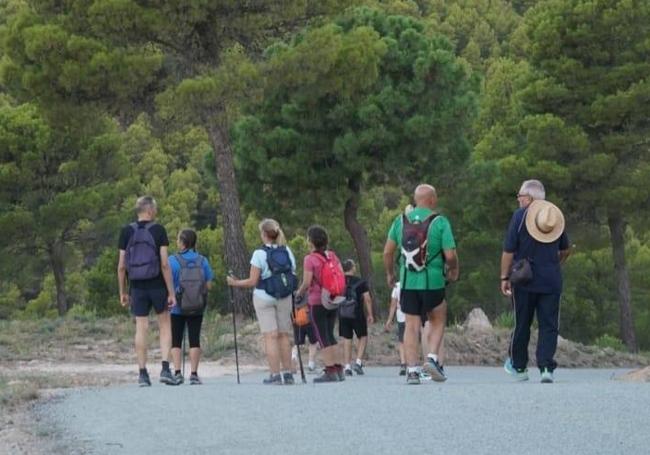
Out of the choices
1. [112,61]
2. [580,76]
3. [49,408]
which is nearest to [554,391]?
[49,408]

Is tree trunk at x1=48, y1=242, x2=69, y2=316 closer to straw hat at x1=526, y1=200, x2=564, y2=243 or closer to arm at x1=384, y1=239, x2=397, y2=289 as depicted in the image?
arm at x1=384, y1=239, x2=397, y2=289

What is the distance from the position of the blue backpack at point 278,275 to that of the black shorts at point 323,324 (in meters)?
1.31

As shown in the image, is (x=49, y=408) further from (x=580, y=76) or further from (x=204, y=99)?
(x=580, y=76)

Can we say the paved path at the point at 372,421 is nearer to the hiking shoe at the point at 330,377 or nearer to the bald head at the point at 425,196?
the bald head at the point at 425,196

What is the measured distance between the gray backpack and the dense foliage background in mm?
10691

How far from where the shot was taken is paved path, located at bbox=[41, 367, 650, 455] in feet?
31.8

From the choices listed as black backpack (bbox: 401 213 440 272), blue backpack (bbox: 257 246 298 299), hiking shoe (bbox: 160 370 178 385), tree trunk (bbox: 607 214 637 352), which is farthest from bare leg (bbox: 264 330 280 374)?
tree trunk (bbox: 607 214 637 352)

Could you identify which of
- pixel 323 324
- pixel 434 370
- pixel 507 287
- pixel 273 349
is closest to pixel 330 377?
pixel 323 324

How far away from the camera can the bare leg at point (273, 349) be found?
661 inches

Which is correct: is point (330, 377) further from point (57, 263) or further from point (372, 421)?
point (57, 263)

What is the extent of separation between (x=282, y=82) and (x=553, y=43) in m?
13.6

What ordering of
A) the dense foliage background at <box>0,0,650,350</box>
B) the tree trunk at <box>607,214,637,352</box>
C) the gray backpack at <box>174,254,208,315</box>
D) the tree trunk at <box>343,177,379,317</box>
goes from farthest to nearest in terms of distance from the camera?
the tree trunk at <box>607,214,637,352</box> → the tree trunk at <box>343,177,379,317</box> → the dense foliage background at <box>0,0,650,350</box> → the gray backpack at <box>174,254,208,315</box>

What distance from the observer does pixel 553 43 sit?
40.9 meters

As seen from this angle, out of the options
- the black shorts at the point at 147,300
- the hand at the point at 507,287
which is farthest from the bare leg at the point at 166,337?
the hand at the point at 507,287
